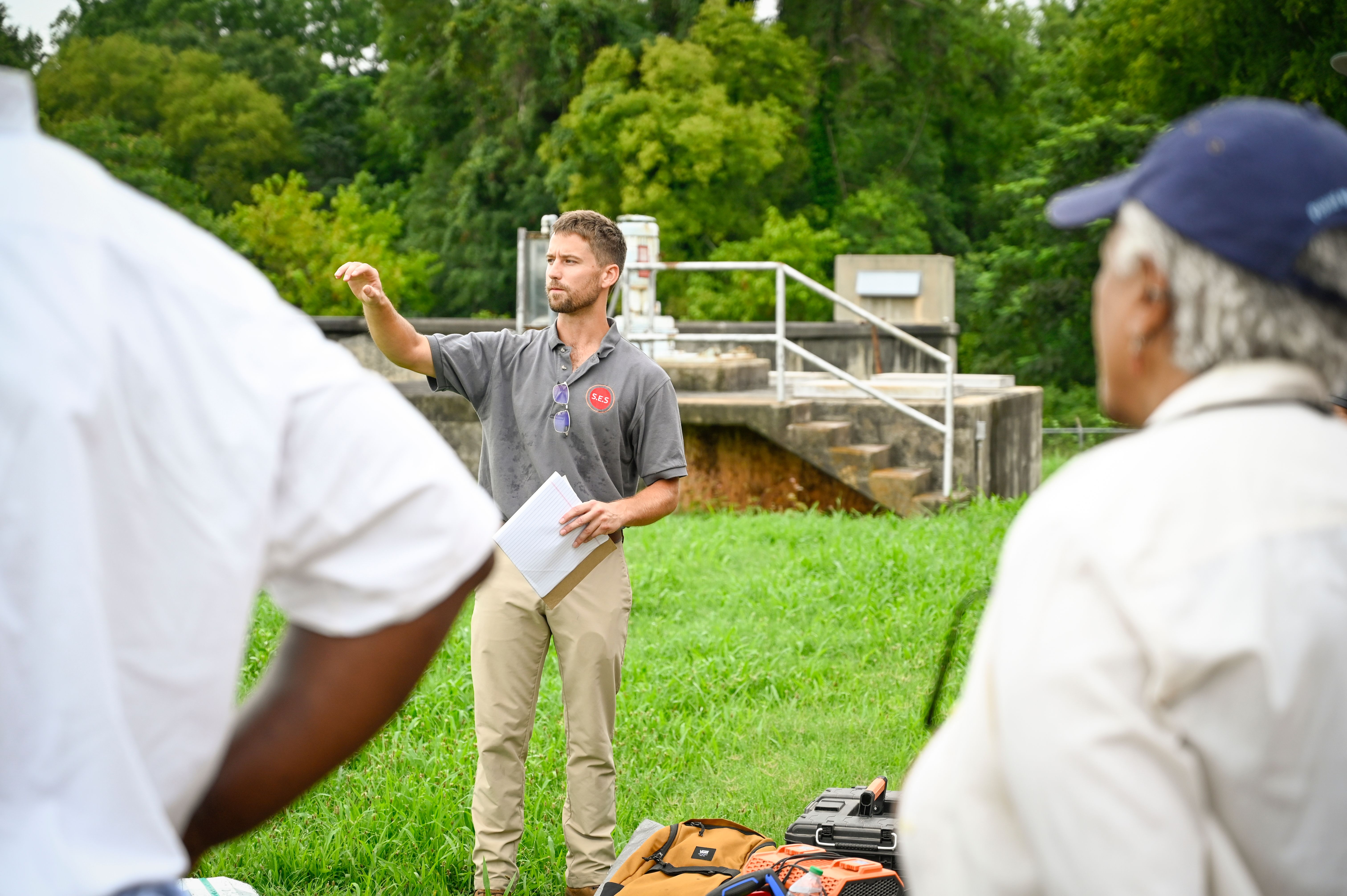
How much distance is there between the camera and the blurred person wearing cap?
1.22 m

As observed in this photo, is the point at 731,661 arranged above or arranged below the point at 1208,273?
below

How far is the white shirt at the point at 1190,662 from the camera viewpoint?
1.22 meters

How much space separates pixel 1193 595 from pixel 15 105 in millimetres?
1162

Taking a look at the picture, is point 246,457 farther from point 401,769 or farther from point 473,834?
point 401,769

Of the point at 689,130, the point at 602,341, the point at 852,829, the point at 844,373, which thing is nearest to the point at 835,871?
the point at 852,829

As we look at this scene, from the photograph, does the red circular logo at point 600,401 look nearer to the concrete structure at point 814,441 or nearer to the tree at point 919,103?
the concrete structure at point 814,441

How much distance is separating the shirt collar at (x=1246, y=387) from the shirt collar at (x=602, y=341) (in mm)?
2912

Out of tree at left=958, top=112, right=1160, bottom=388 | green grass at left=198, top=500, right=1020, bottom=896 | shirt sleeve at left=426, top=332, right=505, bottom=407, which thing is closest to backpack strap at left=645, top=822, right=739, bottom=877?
green grass at left=198, top=500, right=1020, bottom=896

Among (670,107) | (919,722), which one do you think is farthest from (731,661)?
(670,107)

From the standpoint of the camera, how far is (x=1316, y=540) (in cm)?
124

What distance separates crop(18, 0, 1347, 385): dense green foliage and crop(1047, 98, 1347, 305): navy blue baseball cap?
2225cm

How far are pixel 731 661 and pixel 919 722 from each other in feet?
3.86

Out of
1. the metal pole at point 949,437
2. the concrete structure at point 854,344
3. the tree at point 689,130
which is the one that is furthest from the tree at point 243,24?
the metal pole at point 949,437

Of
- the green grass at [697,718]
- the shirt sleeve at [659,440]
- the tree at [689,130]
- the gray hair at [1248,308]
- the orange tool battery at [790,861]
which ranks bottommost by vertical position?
the green grass at [697,718]
